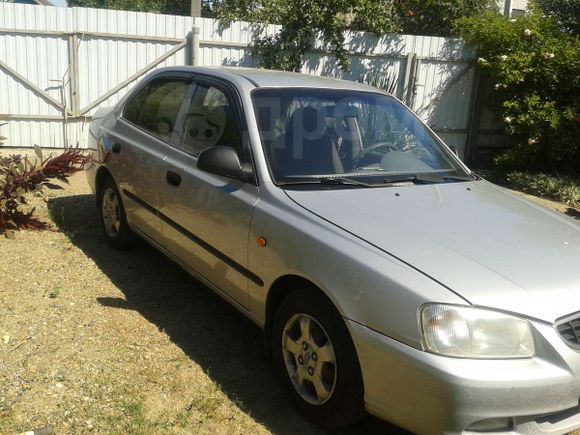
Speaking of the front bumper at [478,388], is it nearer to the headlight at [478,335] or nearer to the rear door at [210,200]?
the headlight at [478,335]

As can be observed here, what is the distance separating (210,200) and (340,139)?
0.89 meters

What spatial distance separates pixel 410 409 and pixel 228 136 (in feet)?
6.68

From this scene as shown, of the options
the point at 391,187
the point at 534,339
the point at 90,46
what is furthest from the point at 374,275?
the point at 90,46

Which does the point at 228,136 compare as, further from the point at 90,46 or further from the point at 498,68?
the point at 498,68

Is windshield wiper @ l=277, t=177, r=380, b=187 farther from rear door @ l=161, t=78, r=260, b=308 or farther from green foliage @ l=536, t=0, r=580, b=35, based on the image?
green foliage @ l=536, t=0, r=580, b=35

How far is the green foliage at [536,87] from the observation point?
931 centimetres

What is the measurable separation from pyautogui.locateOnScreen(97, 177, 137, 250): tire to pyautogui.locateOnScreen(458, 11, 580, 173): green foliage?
6.82m

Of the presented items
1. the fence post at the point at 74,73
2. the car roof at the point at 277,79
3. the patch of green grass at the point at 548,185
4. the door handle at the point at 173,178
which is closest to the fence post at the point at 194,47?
the fence post at the point at 74,73

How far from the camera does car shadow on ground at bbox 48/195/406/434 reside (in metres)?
3.23

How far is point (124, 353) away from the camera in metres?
3.66

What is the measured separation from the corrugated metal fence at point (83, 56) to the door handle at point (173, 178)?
5717 mm

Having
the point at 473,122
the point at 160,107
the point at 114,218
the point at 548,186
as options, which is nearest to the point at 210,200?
the point at 160,107

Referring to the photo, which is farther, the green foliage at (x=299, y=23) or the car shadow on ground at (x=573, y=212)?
the green foliage at (x=299, y=23)

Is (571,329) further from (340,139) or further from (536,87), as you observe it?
(536,87)
